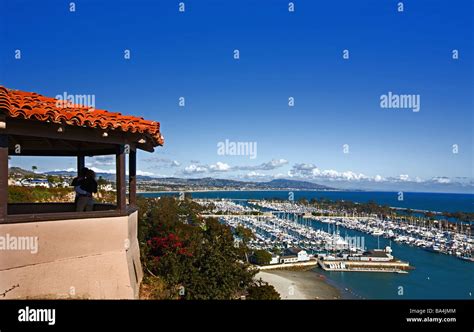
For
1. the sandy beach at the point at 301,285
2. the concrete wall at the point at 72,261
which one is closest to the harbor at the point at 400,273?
the sandy beach at the point at 301,285

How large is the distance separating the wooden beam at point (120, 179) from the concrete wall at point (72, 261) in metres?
0.22

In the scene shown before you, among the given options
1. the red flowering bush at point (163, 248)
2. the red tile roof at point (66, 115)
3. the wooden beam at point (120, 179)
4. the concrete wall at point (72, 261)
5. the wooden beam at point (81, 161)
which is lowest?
the red flowering bush at point (163, 248)

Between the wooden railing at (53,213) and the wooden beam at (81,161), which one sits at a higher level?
the wooden beam at (81,161)

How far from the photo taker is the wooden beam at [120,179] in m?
5.12

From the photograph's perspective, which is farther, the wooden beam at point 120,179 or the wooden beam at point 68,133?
the wooden beam at point 120,179

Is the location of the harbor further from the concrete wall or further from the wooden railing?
the concrete wall

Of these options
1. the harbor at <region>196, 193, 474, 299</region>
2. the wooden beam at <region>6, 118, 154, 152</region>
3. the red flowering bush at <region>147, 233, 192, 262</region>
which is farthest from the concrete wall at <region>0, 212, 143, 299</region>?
the harbor at <region>196, 193, 474, 299</region>

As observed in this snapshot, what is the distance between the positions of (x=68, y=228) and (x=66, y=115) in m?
1.43

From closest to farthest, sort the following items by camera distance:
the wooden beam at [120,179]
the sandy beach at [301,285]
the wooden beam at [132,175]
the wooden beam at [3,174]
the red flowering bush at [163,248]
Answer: the wooden beam at [3,174]
the wooden beam at [120,179]
the wooden beam at [132,175]
the red flowering bush at [163,248]
the sandy beach at [301,285]

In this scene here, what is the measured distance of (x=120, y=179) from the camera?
16.9 feet

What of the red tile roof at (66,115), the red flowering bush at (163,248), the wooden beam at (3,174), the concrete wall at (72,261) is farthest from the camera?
the red flowering bush at (163,248)

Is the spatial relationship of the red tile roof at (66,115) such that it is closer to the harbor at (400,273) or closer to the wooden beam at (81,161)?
the wooden beam at (81,161)
